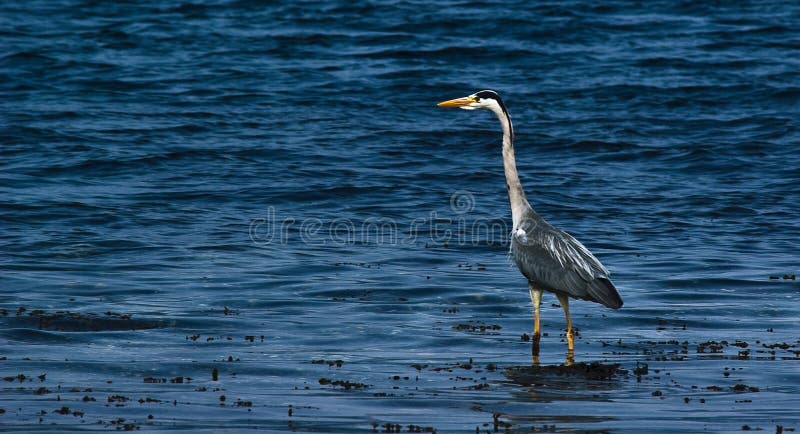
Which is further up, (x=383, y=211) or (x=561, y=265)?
(x=383, y=211)

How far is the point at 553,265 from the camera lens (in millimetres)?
12266

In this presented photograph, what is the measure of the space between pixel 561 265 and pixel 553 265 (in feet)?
0.35

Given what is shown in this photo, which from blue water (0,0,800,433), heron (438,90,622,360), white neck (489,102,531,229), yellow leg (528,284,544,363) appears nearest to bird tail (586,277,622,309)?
heron (438,90,622,360)

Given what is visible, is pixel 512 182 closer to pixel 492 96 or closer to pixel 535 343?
pixel 492 96

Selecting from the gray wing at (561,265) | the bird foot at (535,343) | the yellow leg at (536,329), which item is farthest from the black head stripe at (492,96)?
the bird foot at (535,343)

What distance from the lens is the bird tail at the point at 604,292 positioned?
1169 cm

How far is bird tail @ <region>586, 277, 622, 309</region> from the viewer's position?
11.7 m

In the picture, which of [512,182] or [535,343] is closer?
[535,343]

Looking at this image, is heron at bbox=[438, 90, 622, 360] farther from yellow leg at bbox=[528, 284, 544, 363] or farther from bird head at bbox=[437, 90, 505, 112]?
bird head at bbox=[437, 90, 505, 112]

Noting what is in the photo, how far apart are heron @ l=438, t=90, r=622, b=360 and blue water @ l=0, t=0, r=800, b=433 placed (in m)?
0.49

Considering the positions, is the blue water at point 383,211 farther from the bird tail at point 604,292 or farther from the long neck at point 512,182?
the long neck at point 512,182

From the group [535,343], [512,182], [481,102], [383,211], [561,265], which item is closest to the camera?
[535,343]

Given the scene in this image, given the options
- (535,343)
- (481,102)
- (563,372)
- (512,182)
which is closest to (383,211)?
(481,102)

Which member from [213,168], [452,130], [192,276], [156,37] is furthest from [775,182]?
[156,37]
